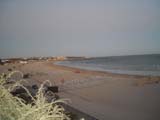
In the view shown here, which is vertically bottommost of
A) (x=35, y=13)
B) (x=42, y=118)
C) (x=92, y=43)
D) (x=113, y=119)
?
(x=113, y=119)

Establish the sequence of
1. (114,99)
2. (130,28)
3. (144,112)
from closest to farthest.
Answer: (144,112) → (130,28) → (114,99)

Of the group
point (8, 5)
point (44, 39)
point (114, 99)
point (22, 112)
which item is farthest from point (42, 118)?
point (114, 99)

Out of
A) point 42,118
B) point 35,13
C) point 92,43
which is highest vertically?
point 35,13

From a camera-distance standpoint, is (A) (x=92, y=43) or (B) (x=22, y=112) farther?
(A) (x=92, y=43)

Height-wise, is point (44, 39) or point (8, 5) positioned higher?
point (8, 5)

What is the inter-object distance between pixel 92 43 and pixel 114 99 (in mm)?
1238

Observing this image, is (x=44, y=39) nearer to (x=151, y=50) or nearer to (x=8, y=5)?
(x=8, y=5)

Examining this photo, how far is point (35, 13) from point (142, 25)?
4.57ft

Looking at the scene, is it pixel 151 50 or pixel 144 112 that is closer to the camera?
pixel 151 50

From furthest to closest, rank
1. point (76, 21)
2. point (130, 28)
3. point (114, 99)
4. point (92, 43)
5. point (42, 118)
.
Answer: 1. point (92, 43)
2. point (114, 99)
3. point (76, 21)
4. point (130, 28)
5. point (42, 118)

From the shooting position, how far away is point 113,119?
2963 mm

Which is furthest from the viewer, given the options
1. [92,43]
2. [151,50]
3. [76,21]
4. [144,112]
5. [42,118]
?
[92,43]

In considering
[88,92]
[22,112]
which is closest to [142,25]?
[88,92]

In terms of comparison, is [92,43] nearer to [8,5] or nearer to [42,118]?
[8,5]
